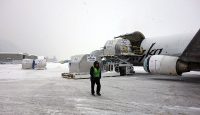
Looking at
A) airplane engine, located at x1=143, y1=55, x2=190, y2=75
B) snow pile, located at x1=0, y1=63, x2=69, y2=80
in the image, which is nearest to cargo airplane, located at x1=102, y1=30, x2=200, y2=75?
airplane engine, located at x1=143, y1=55, x2=190, y2=75

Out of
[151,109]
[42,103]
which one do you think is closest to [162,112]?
[151,109]

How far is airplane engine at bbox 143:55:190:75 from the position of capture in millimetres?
16375

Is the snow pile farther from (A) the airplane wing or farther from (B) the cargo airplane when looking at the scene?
(A) the airplane wing

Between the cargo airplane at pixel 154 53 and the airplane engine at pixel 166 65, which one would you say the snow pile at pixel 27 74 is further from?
the airplane engine at pixel 166 65

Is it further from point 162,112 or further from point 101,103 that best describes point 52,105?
point 162,112

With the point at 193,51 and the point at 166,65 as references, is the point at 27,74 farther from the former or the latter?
the point at 193,51

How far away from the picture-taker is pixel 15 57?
4350 inches

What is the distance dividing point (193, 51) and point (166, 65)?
2.82 m

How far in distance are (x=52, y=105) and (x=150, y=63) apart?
12.2 m

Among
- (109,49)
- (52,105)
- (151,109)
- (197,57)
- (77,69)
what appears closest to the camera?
(151,109)

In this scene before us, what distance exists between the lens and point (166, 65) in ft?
55.7

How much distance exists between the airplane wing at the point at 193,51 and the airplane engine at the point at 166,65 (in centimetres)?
84

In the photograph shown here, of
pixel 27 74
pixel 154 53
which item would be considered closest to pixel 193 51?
pixel 154 53

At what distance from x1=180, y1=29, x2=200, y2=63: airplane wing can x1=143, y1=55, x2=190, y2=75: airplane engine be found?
84cm
